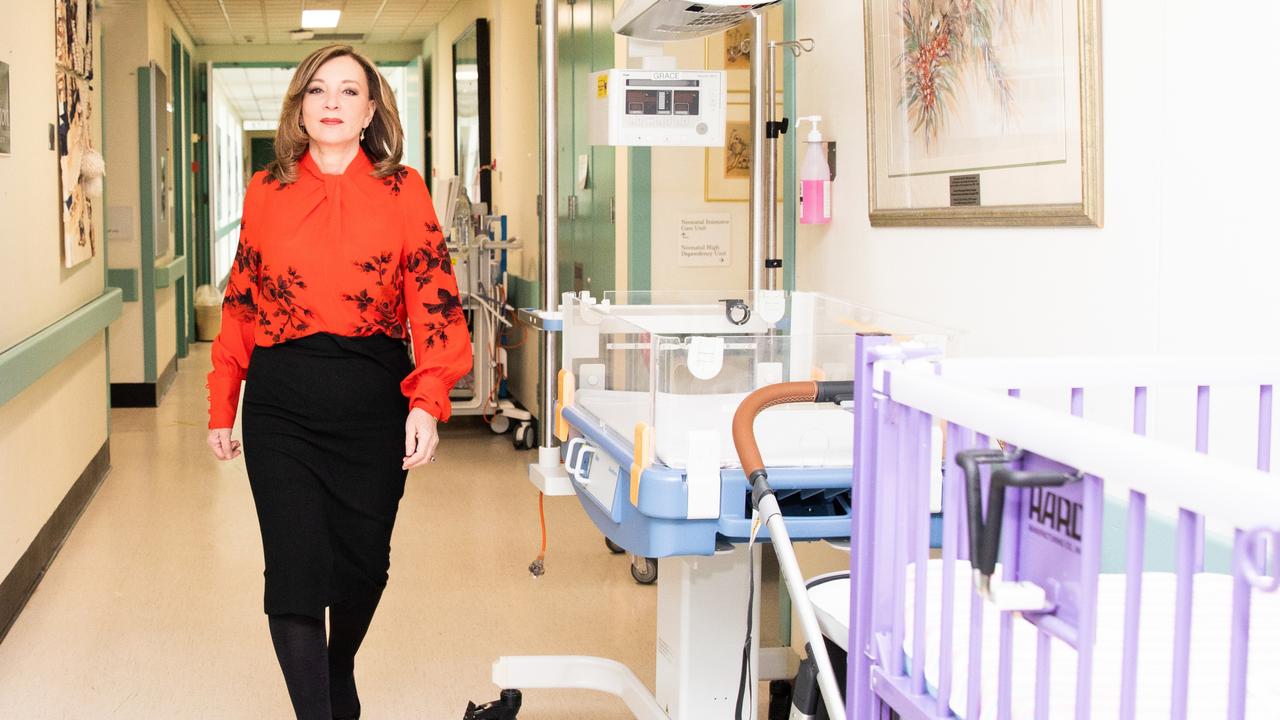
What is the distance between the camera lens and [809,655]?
1.61 m

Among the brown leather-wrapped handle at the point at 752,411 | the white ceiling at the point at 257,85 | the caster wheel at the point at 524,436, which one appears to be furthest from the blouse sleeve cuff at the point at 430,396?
the white ceiling at the point at 257,85

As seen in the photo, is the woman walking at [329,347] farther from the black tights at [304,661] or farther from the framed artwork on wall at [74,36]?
the framed artwork on wall at [74,36]

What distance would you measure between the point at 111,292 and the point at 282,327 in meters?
4.04

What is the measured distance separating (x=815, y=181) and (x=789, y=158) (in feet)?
1.16

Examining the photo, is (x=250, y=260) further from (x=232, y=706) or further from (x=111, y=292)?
(x=111, y=292)

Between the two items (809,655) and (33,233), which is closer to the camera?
(809,655)

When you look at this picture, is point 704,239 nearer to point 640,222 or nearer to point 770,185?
point 640,222

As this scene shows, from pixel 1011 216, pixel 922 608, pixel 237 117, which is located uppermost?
pixel 237 117

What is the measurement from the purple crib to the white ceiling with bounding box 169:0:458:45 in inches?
364

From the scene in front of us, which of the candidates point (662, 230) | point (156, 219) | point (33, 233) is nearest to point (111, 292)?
point (33, 233)

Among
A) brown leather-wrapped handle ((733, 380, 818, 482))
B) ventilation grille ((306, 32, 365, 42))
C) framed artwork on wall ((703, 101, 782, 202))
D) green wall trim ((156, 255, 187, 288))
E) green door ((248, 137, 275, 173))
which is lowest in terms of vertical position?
brown leather-wrapped handle ((733, 380, 818, 482))

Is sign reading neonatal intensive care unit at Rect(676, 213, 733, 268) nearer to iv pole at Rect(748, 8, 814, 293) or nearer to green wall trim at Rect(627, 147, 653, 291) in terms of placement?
green wall trim at Rect(627, 147, 653, 291)

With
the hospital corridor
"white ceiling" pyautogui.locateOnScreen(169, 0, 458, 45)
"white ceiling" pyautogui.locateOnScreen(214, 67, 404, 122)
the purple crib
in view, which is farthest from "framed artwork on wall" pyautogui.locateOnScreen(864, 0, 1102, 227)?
"white ceiling" pyautogui.locateOnScreen(214, 67, 404, 122)

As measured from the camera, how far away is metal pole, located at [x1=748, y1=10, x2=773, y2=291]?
336 centimetres
